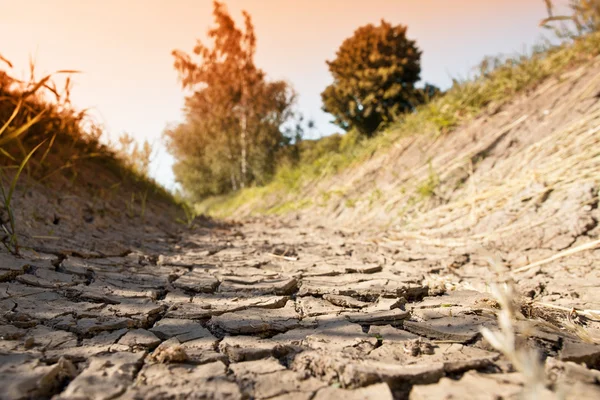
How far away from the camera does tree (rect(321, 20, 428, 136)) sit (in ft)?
25.4

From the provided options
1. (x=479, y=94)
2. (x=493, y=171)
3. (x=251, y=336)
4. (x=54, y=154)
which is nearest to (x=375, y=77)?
(x=479, y=94)

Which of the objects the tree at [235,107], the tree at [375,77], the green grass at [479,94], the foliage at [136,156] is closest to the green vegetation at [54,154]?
the foliage at [136,156]

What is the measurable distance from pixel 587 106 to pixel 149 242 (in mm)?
4084

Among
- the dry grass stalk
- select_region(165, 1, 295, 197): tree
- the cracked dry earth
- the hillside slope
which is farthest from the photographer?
select_region(165, 1, 295, 197): tree

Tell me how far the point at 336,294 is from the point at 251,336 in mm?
609

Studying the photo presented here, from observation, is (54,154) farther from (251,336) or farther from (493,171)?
(493,171)

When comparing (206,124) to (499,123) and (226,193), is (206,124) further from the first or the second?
(499,123)

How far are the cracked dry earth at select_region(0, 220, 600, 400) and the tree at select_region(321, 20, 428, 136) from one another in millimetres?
6095

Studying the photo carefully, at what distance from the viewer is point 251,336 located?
1.31 metres

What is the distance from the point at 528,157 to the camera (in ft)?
11.3

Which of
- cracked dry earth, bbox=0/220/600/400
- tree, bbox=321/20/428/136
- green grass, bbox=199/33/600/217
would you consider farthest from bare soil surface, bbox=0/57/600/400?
tree, bbox=321/20/428/136

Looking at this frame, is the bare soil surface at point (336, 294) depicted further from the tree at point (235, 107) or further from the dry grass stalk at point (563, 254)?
the tree at point (235, 107)

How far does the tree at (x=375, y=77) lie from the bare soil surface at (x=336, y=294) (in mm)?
3857

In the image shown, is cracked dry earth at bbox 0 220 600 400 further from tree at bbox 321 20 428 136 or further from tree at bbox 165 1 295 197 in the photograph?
tree at bbox 165 1 295 197
